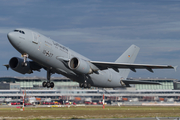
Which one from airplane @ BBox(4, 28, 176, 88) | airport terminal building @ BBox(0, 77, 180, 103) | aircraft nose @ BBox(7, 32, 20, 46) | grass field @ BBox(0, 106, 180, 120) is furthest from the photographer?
airport terminal building @ BBox(0, 77, 180, 103)

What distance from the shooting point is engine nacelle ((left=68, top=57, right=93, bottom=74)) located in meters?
32.8

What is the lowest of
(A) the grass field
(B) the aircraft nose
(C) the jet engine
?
(A) the grass field

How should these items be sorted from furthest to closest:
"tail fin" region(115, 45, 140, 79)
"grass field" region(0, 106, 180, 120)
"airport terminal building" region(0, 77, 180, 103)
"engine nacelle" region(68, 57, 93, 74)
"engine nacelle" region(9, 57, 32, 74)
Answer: "airport terminal building" region(0, 77, 180, 103) → "tail fin" region(115, 45, 140, 79) → "grass field" region(0, 106, 180, 120) → "engine nacelle" region(9, 57, 32, 74) → "engine nacelle" region(68, 57, 93, 74)

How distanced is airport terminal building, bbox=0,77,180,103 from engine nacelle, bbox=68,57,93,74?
1889cm

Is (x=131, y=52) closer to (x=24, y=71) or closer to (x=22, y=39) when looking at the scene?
(x=24, y=71)

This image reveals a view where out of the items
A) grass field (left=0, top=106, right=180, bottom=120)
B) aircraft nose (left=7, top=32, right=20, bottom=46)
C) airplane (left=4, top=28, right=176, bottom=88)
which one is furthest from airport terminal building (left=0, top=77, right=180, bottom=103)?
aircraft nose (left=7, top=32, right=20, bottom=46)

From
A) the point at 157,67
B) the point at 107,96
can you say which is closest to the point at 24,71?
the point at 157,67

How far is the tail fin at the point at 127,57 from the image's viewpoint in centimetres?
4556

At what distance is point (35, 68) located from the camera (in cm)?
3744

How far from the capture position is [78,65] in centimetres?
3269

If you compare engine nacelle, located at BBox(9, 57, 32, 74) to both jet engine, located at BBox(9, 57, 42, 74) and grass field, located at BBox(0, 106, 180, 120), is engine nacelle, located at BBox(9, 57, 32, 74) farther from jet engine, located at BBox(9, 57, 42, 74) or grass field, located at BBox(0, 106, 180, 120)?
A: grass field, located at BBox(0, 106, 180, 120)

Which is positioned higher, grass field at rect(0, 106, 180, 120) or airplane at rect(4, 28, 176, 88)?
airplane at rect(4, 28, 176, 88)

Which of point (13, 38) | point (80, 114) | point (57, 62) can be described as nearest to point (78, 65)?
point (57, 62)

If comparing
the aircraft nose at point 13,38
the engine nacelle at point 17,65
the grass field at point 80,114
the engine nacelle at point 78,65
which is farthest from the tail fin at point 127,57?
the aircraft nose at point 13,38
